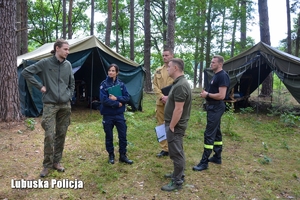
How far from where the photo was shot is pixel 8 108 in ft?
17.3

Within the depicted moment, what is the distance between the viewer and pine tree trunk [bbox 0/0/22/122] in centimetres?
511

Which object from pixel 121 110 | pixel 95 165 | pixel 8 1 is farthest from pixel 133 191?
pixel 8 1

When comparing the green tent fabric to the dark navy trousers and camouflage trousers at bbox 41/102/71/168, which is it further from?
camouflage trousers at bbox 41/102/71/168

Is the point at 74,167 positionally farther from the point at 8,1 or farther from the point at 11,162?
the point at 8,1

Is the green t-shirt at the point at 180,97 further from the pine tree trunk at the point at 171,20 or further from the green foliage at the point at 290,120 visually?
the green foliage at the point at 290,120

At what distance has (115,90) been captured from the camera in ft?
11.9

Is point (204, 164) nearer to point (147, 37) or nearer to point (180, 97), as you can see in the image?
point (180, 97)

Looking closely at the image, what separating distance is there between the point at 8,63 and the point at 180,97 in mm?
4119

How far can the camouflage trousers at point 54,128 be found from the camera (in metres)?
3.10

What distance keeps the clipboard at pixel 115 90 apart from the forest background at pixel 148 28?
9.29ft

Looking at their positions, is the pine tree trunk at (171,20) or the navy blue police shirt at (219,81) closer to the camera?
the navy blue police shirt at (219,81)

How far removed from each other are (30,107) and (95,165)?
3699 millimetres

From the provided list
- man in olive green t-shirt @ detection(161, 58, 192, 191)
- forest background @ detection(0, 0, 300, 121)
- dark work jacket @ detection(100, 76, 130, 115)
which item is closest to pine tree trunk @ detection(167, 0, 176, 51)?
forest background @ detection(0, 0, 300, 121)

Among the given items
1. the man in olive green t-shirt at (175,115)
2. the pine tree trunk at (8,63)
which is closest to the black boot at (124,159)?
the man in olive green t-shirt at (175,115)
